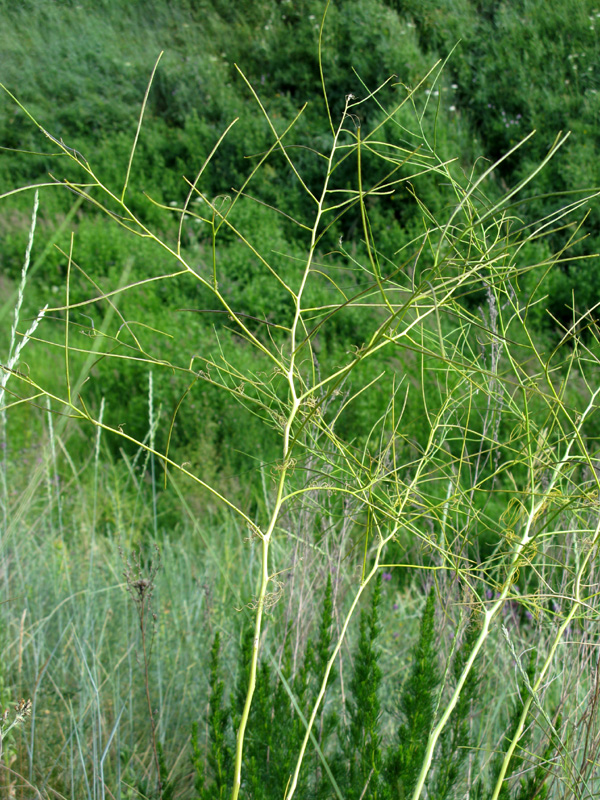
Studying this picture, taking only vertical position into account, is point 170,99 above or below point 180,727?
above

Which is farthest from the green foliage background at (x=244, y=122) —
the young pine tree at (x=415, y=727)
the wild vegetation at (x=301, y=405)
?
the young pine tree at (x=415, y=727)

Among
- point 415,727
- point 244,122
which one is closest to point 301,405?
point 415,727

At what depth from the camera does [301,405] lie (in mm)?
601

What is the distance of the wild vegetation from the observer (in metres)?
0.71

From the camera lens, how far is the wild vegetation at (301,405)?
2.34 ft

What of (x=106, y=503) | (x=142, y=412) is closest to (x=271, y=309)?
(x=142, y=412)

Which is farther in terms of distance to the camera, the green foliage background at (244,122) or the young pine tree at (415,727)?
the green foliage background at (244,122)

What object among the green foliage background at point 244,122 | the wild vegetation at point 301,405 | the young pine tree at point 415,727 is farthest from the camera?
the green foliage background at point 244,122

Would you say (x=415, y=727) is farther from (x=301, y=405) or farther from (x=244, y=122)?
(x=244, y=122)

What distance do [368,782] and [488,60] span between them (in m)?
8.54

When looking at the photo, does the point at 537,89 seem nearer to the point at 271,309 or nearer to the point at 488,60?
the point at 488,60

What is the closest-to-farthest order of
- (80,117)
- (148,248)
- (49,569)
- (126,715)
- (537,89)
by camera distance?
(126,715), (49,569), (148,248), (537,89), (80,117)

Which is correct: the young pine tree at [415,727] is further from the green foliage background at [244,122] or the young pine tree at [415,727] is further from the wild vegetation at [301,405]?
the green foliage background at [244,122]

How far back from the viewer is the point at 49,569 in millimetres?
2158
